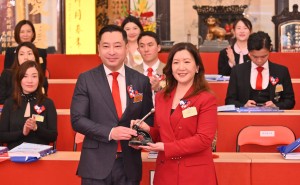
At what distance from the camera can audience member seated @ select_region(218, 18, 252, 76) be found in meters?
7.09

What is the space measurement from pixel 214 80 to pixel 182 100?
3620 mm

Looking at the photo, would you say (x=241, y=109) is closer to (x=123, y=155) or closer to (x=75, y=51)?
(x=123, y=155)

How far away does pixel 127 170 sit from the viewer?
3.43 m

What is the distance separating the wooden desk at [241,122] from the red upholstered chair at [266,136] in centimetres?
14

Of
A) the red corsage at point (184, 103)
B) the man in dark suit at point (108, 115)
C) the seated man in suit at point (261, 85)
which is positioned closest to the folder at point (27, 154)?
the man in dark suit at point (108, 115)

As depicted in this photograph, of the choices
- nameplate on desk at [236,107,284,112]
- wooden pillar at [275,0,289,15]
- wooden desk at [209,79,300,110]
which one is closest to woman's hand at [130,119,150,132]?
nameplate on desk at [236,107,284,112]

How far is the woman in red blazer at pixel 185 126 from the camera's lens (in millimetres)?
3385

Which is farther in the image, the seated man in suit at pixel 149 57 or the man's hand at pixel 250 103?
the seated man in suit at pixel 149 57

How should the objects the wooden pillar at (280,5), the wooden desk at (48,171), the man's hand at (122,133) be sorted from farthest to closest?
the wooden pillar at (280,5)
the wooden desk at (48,171)
the man's hand at (122,133)

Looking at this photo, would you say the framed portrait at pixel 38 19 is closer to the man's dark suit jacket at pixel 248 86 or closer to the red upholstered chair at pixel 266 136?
the man's dark suit jacket at pixel 248 86

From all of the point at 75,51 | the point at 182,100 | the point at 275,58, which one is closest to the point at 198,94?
the point at 182,100

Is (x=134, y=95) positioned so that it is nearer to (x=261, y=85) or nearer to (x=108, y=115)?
(x=108, y=115)

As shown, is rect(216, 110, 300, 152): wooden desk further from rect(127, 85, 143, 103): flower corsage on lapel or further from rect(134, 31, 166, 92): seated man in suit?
rect(127, 85, 143, 103): flower corsage on lapel

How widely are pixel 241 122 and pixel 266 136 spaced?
326 mm
